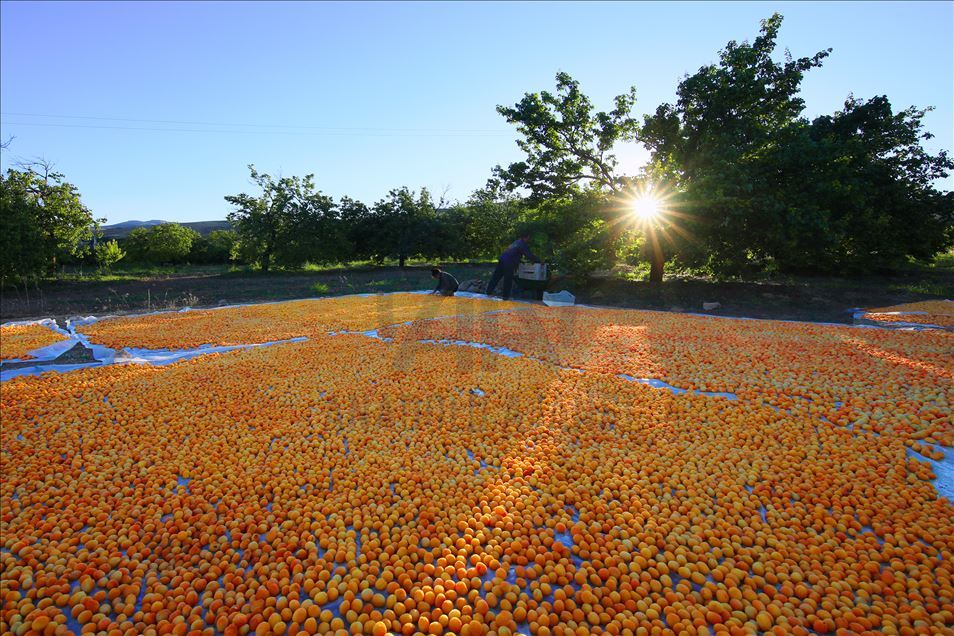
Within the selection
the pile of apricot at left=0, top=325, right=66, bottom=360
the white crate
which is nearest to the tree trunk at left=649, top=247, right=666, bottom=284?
the white crate

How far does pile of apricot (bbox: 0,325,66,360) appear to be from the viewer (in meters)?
5.06

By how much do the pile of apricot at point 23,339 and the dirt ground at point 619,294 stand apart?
1.94 m

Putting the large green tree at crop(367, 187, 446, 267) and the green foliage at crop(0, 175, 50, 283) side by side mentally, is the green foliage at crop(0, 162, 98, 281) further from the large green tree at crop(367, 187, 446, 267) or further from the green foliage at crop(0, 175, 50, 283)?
the large green tree at crop(367, 187, 446, 267)

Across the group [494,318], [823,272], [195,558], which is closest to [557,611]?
[195,558]

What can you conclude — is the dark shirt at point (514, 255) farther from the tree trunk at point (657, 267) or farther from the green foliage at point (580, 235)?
the tree trunk at point (657, 267)

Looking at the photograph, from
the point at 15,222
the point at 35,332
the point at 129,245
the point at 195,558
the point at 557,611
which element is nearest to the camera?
the point at 557,611

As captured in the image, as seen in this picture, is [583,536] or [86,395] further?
[86,395]

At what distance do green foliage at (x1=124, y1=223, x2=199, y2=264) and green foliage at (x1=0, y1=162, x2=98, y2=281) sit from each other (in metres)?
9.83

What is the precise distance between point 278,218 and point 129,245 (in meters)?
11.5

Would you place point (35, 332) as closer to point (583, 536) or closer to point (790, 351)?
point (583, 536)

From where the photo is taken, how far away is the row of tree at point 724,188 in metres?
9.59

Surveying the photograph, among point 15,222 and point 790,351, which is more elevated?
point 15,222

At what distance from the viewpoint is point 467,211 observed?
89.8 ft

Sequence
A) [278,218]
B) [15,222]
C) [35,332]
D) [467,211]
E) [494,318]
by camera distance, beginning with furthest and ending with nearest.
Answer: [467,211], [278,218], [15,222], [494,318], [35,332]
